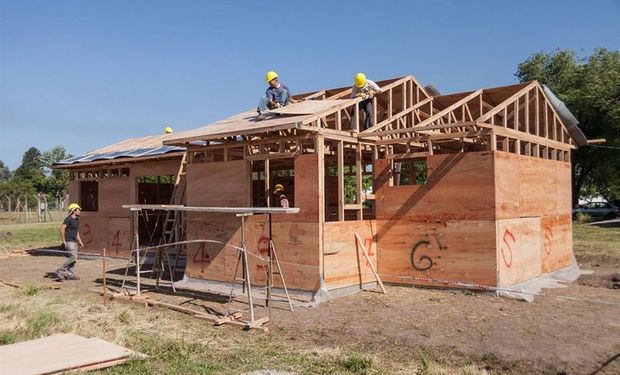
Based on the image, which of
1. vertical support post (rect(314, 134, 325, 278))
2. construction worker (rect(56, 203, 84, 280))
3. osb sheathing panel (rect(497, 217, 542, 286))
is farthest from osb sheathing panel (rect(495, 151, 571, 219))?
construction worker (rect(56, 203, 84, 280))

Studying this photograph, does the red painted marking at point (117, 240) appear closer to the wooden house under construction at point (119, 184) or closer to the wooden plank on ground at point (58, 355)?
the wooden house under construction at point (119, 184)

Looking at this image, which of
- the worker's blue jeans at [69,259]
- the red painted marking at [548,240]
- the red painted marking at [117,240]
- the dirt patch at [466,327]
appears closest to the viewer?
the dirt patch at [466,327]

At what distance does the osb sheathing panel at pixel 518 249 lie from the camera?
11.1 m

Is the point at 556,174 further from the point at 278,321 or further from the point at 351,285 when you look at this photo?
the point at 278,321

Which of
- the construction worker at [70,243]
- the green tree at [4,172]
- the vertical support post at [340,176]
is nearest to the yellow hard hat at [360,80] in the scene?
the vertical support post at [340,176]

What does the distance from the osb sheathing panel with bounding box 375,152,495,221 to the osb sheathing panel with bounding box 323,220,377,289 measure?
0.68 meters

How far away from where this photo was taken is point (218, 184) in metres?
12.9

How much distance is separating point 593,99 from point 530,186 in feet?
77.2

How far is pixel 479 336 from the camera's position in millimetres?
8125

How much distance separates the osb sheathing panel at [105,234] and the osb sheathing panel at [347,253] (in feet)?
30.7

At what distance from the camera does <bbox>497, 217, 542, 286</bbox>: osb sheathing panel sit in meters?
11.1

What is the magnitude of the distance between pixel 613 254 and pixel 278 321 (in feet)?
46.5

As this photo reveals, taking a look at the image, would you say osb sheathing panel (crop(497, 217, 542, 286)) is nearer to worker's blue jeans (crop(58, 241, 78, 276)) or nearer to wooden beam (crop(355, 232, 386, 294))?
wooden beam (crop(355, 232, 386, 294))

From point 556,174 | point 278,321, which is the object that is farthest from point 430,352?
point 556,174
